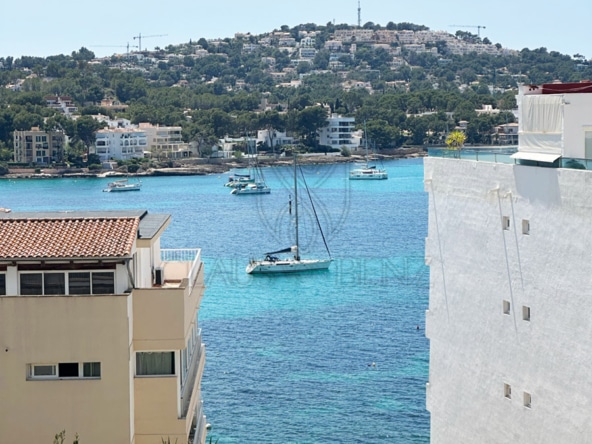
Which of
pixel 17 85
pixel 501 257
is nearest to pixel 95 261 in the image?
pixel 501 257

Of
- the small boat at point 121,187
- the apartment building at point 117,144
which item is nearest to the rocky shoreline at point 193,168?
the apartment building at point 117,144

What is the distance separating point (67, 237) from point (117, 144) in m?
111

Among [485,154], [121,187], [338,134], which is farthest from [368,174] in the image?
[485,154]

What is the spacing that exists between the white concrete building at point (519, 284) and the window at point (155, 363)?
286cm

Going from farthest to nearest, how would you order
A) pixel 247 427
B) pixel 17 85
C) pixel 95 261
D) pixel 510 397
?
1. pixel 17 85
2. pixel 247 427
3. pixel 510 397
4. pixel 95 261

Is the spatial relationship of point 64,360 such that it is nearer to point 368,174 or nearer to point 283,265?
point 283,265

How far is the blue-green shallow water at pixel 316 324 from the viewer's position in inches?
970

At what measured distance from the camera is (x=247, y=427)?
78.8ft

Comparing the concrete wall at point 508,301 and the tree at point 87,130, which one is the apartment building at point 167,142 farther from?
A: the concrete wall at point 508,301

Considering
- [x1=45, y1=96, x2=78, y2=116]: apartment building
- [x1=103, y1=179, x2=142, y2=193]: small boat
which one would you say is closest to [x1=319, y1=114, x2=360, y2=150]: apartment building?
[x1=45, y1=96, x2=78, y2=116]: apartment building

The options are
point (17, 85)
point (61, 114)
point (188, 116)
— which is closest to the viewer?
point (61, 114)

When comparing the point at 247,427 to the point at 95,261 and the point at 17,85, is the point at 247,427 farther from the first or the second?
the point at 17,85

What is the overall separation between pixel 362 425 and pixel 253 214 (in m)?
51.8

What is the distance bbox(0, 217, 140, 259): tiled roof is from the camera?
9.15 meters
